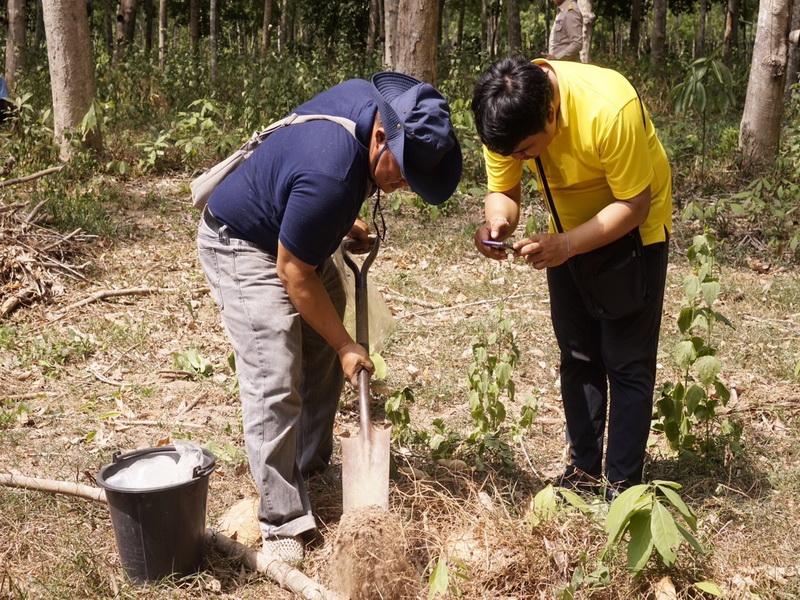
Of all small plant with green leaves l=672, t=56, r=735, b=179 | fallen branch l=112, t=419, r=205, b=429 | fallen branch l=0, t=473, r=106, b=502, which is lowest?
fallen branch l=112, t=419, r=205, b=429

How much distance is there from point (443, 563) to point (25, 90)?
9943mm

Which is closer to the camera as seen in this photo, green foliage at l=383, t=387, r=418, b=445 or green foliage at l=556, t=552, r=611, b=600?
green foliage at l=556, t=552, r=611, b=600

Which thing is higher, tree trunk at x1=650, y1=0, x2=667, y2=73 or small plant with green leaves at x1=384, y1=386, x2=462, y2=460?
tree trunk at x1=650, y1=0, x2=667, y2=73

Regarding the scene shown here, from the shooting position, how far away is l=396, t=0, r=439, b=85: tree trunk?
26.7ft

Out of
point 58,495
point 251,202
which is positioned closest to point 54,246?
point 58,495

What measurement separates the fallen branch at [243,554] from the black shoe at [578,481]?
43.1 inches

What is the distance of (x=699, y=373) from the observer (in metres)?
3.60

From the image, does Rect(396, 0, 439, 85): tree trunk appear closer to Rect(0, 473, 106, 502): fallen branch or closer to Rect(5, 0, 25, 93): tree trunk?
Rect(0, 473, 106, 502): fallen branch

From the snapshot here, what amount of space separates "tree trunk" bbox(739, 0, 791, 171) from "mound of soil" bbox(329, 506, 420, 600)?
637 cm

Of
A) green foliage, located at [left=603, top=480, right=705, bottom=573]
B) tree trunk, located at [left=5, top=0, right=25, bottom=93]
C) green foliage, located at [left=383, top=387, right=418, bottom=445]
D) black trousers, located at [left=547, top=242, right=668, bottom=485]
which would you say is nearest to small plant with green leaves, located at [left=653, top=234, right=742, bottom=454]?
black trousers, located at [left=547, top=242, right=668, bottom=485]

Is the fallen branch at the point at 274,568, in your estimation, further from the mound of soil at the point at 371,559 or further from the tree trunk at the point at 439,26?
the tree trunk at the point at 439,26

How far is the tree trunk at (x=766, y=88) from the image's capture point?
7.52 m

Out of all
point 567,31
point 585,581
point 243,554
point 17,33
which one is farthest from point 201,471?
point 17,33

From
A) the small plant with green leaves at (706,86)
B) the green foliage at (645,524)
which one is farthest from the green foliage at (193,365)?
the small plant with green leaves at (706,86)
